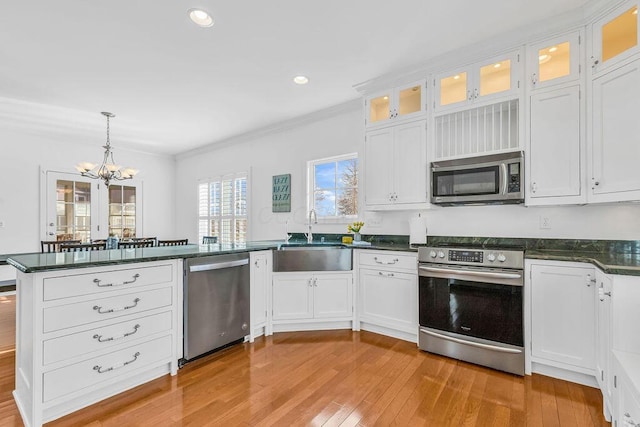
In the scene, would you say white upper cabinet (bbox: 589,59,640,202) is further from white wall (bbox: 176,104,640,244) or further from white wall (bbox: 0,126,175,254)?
white wall (bbox: 0,126,175,254)

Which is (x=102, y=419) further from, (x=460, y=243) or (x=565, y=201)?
(x=565, y=201)

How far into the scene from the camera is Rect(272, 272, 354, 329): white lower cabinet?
3219 mm

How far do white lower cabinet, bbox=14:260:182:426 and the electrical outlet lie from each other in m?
3.12

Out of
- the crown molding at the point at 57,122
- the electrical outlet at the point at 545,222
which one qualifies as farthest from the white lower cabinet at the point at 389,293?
the crown molding at the point at 57,122

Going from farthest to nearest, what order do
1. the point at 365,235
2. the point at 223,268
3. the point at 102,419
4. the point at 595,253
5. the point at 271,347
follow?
the point at 365,235 < the point at 271,347 < the point at 223,268 < the point at 595,253 < the point at 102,419

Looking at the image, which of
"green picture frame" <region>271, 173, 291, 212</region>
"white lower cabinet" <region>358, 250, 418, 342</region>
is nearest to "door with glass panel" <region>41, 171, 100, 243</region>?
"green picture frame" <region>271, 173, 291, 212</region>

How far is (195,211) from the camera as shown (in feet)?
21.1

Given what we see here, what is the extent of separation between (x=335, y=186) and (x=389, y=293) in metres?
1.72

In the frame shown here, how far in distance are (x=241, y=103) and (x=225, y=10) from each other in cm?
178

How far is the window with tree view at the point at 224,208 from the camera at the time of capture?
5.48 m

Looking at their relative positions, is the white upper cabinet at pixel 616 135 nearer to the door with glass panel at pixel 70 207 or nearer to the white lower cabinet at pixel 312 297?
the white lower cabinet at pixel 312 297

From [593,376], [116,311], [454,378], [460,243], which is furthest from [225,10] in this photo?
[593,376]

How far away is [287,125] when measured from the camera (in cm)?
470

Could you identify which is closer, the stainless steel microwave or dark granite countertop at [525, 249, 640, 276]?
dark granite countertop at [525, 249, 640, 276]
